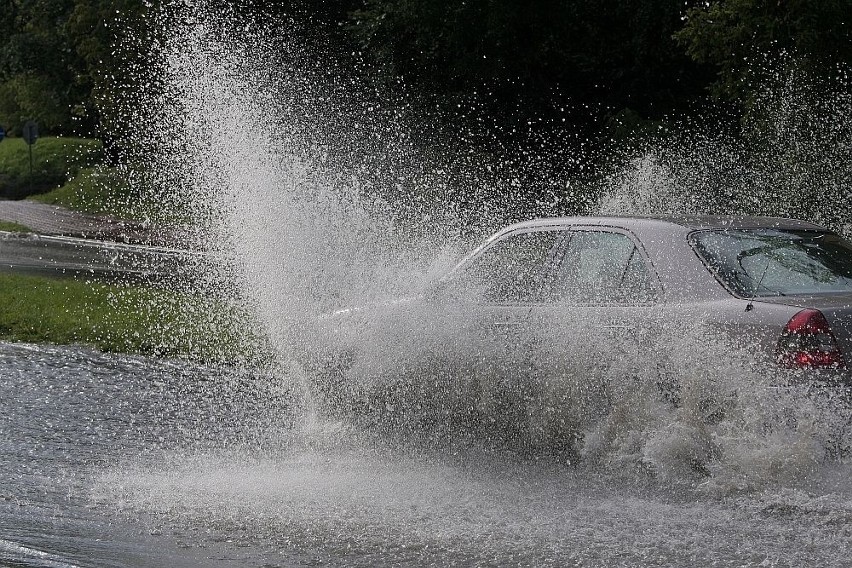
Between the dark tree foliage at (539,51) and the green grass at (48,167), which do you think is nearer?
the dark tree foliage at (539,51)

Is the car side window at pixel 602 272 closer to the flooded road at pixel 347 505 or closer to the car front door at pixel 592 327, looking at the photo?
the car front door at pixel 592 327

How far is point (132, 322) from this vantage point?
13914mm

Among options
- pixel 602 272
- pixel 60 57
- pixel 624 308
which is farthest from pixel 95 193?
pixel 624 308

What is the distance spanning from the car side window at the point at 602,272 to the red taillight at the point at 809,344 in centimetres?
A: 86

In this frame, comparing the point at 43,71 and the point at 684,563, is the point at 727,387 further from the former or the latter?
the point at 43,71

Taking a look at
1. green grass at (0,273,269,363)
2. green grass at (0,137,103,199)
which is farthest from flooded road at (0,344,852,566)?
green grass at (0,137,103,199)

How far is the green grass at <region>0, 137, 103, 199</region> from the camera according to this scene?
5150 cm

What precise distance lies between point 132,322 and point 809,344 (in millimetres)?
9068

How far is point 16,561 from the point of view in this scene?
5859mm

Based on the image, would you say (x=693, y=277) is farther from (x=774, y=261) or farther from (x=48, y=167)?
(x=48, y=167)

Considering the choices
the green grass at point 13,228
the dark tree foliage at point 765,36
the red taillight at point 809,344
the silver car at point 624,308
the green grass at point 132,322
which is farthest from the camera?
the green grass at point 13,228

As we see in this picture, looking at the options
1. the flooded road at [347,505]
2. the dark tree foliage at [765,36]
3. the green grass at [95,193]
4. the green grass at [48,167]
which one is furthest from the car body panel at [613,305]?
the green grass at [48,167]

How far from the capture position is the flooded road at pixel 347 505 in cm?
578

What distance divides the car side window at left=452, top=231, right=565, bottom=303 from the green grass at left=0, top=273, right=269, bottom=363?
3.94m
